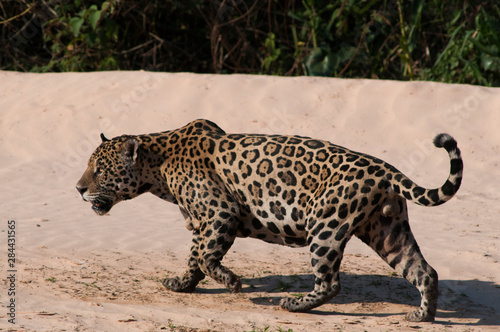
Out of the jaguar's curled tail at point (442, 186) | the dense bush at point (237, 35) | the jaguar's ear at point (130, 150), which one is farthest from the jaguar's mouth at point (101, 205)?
the dense bush at point (237, 35)

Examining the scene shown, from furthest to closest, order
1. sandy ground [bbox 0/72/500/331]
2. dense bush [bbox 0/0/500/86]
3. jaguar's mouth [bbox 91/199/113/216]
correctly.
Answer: dense bush [bbox 0/0/500/86] → jaguar's mouth [bbox 91/199/113/216] → sandy ground [bbox 0/72/500/331]

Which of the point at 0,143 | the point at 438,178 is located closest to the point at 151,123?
the point at 0,143

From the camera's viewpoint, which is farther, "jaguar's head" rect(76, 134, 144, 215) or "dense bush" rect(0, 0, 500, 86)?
"dense bush" rect(0, 0, 500, 86)

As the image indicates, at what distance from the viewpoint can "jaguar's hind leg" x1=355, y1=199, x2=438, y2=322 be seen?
506 centimetres

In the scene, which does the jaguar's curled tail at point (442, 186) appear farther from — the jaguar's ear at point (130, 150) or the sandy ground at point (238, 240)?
the jaguar's ear at point (130, 150)

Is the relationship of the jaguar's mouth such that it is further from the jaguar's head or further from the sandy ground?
the sandy ground

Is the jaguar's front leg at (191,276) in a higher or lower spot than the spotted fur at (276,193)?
lower

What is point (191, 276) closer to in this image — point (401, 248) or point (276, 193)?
point (276, 193)

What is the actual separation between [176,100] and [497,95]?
502 centimetres

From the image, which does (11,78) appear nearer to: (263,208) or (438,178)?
(438,178)

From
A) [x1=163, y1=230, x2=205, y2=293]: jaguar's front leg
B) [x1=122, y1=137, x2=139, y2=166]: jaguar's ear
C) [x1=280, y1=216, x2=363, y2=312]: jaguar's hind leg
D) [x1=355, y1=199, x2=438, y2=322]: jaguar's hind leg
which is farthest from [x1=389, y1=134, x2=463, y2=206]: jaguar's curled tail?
[x1=122, y1=137, x2=139, y2=166]: jaguar's ear

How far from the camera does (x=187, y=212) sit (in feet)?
18.9

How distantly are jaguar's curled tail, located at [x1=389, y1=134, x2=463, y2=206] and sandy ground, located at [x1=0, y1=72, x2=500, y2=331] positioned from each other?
910mm

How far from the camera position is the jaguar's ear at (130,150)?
5.73m
